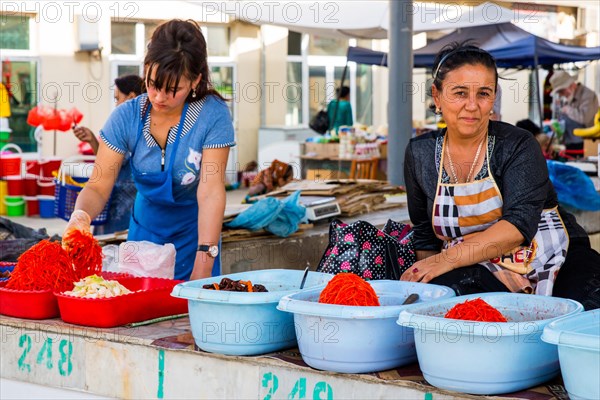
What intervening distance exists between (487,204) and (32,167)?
8.29 m

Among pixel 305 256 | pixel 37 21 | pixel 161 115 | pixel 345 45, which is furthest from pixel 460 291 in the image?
pixel 345 45

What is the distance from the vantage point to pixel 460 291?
252cm

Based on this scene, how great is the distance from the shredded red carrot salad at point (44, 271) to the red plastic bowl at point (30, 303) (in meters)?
0.03

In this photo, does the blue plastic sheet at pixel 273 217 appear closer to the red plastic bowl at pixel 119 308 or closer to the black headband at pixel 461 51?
the red plastic bowl at pixel 119 308

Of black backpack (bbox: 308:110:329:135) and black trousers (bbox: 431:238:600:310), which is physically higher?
black backpack (bbox: 308:110:329:135)

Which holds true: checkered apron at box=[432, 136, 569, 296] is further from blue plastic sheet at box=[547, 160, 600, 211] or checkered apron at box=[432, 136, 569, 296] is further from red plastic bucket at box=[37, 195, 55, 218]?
red plastic bucket at box=[37, 195, 55, 218]

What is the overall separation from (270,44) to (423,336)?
1284 centimetres

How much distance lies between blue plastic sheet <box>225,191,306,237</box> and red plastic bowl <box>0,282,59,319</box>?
192 centimetres

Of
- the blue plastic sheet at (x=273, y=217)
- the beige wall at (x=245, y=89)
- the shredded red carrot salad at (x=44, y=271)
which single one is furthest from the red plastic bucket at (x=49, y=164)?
the shredded red carrot salad at (x=44, y=271)

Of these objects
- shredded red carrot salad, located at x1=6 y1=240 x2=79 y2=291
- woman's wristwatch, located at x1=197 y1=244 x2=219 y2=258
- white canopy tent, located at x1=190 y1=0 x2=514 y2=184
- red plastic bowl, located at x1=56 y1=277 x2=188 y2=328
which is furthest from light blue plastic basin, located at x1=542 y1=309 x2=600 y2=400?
white canopy tent, located at x1=190 y1=0 x2=514 y2=184

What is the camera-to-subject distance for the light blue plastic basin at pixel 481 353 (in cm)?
191

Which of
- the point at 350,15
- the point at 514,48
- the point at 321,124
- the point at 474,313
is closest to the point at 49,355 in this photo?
the point at 474,313

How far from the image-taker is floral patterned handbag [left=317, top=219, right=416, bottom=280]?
286 centimetres

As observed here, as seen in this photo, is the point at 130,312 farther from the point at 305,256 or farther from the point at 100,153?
the point at 305,256
